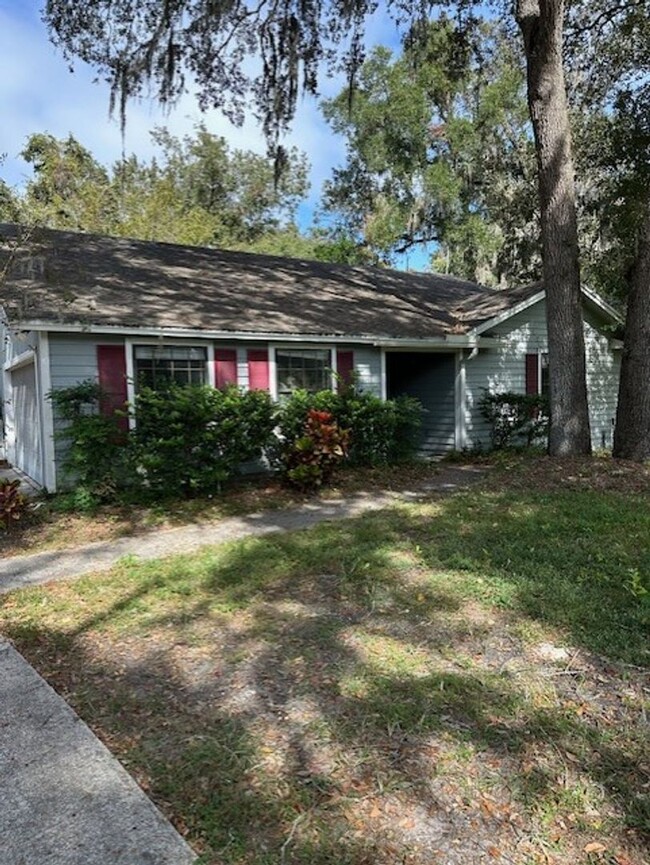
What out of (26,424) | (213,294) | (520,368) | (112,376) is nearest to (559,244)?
(520,368)

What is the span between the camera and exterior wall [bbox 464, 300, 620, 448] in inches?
479

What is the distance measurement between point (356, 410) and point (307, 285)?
4.51 m

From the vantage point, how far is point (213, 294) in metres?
10.5

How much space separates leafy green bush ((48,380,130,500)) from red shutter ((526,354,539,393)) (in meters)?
8.64

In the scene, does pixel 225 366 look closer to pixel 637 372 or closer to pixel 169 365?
pixel 169 365

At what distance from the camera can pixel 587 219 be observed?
55.6 ft

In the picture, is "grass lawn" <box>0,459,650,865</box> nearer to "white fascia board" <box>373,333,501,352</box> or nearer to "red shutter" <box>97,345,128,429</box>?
"red shutter" <box>97,345,128,429</box>

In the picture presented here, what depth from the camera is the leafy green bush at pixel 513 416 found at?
11984 mm

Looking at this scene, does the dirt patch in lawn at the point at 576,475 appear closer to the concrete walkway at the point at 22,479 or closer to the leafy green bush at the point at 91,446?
the leafy green bush at the point at 91,446

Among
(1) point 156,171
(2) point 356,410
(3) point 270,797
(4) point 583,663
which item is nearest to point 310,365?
(2) point 356,410

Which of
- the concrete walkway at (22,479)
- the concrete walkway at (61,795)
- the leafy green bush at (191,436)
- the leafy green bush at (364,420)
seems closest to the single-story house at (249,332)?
the concrete walkway at (22,479)

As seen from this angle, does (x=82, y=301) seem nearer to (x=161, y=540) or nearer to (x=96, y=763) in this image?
(x=161, y=540)

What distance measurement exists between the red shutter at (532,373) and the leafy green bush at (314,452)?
6.10 metres

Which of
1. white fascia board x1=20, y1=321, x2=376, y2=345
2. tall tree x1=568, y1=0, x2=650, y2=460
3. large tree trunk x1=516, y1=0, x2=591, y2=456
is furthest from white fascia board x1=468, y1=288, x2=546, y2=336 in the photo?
white fascia board x1=20, y1=321, x2=376, y2=345
